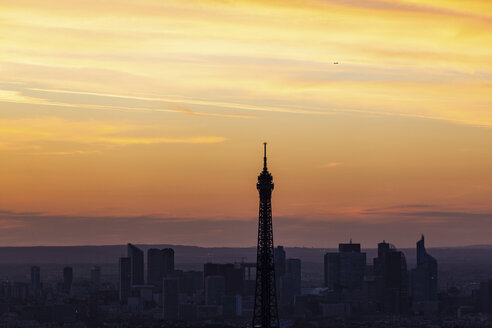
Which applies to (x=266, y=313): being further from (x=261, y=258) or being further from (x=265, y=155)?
(x=265, y=155)

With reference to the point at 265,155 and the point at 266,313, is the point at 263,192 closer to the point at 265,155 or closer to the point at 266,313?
the point at 265,155

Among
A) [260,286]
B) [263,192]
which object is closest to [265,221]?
[263,192]

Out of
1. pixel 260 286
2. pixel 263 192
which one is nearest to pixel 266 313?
pixel 260 286

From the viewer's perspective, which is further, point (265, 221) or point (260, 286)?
point (260, 286)

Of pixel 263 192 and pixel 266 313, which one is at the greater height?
pixel 263 192

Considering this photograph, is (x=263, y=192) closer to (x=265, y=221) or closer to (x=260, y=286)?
(x=265, y=221)

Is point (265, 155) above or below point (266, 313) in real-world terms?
above

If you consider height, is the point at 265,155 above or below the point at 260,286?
above
